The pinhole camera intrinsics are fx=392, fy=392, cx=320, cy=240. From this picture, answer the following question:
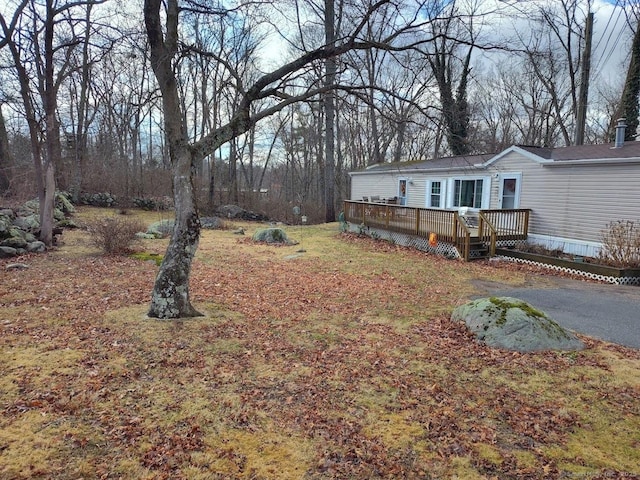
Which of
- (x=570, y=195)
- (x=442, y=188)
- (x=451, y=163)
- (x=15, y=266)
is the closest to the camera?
(x=15, y=266)

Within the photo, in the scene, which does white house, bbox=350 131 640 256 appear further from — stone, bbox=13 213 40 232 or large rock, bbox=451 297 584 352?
stone, bbox=13 213 40 232

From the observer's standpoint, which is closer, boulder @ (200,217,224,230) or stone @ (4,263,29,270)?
stone @ (4,263,29,270)

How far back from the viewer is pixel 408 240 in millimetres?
13898

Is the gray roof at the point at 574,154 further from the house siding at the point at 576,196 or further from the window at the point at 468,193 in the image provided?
the window at the point at 468,193

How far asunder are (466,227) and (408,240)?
2.73 meters

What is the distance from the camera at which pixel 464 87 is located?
23.4 m

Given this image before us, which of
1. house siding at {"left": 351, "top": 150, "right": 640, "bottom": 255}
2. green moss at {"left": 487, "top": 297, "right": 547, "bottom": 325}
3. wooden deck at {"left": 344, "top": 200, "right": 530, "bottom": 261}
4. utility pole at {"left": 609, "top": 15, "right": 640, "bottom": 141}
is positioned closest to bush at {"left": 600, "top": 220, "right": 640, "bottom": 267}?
house siding at {"left": 351, "top": 150, "right": 640, "bottom": 255}

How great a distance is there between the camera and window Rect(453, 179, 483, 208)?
14.9 metres

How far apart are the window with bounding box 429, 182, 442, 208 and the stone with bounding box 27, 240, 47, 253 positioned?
551 inches

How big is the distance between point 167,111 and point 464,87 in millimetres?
22319

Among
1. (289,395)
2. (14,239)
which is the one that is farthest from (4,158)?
(289,395)

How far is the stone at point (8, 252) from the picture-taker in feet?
29.7

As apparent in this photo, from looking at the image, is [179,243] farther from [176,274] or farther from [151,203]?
[151,203]

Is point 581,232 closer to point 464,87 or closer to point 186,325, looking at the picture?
point 186,325
